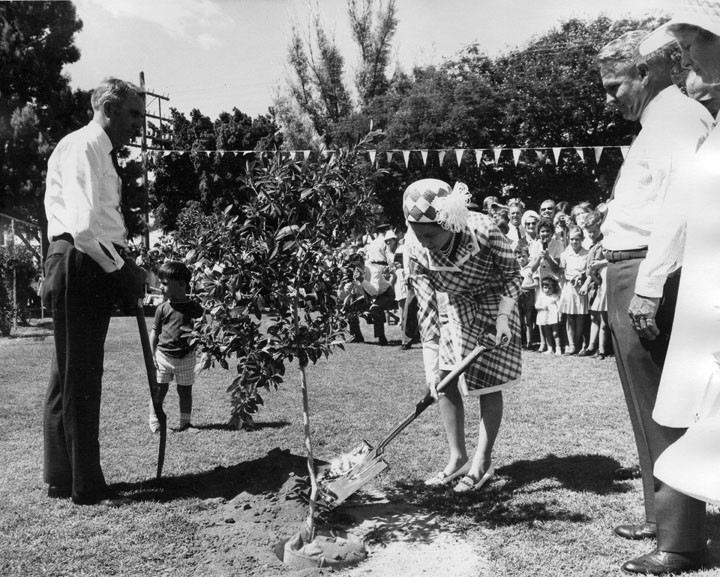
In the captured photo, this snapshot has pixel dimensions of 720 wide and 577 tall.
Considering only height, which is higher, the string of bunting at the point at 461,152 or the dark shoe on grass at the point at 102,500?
the string of bunting at the point at 461,152

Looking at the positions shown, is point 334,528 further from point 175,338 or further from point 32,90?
point 32,90

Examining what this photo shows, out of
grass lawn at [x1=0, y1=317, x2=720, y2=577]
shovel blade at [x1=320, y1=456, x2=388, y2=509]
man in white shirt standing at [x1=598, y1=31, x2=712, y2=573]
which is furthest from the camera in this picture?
shovel blade at [x1=320, y1=456, x2=388, y2=509]

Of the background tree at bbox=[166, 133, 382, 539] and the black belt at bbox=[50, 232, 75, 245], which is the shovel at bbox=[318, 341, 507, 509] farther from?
the black belt at bbox=[50, 232, 75, 245]

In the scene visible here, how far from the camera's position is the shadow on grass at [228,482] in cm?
433

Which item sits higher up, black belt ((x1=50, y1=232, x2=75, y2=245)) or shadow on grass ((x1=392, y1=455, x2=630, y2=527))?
black belt ((x1=50, y1=232, x2=75, y2=245))

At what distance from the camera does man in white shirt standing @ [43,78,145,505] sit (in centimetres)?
392

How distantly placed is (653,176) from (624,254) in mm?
377

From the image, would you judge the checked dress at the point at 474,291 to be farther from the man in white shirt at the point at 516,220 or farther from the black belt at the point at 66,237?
the man in white shirt at the point at 516,220

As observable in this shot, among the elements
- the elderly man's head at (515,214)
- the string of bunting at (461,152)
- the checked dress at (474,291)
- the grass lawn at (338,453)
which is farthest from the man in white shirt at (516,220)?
the checked dress at (474,291)

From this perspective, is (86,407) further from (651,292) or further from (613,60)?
(613,60)

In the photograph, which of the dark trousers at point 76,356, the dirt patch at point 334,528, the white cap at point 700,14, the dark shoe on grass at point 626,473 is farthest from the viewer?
the dark shoe on grass at point 626,473

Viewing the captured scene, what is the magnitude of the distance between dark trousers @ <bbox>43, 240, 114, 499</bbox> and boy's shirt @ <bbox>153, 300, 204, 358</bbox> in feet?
6.16

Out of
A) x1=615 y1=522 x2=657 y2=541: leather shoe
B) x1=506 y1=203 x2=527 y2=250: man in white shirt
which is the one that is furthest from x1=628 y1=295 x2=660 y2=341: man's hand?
x1=506 y1=203 x2=527 y2=250: man in white shirt

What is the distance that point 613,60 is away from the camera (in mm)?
3100
